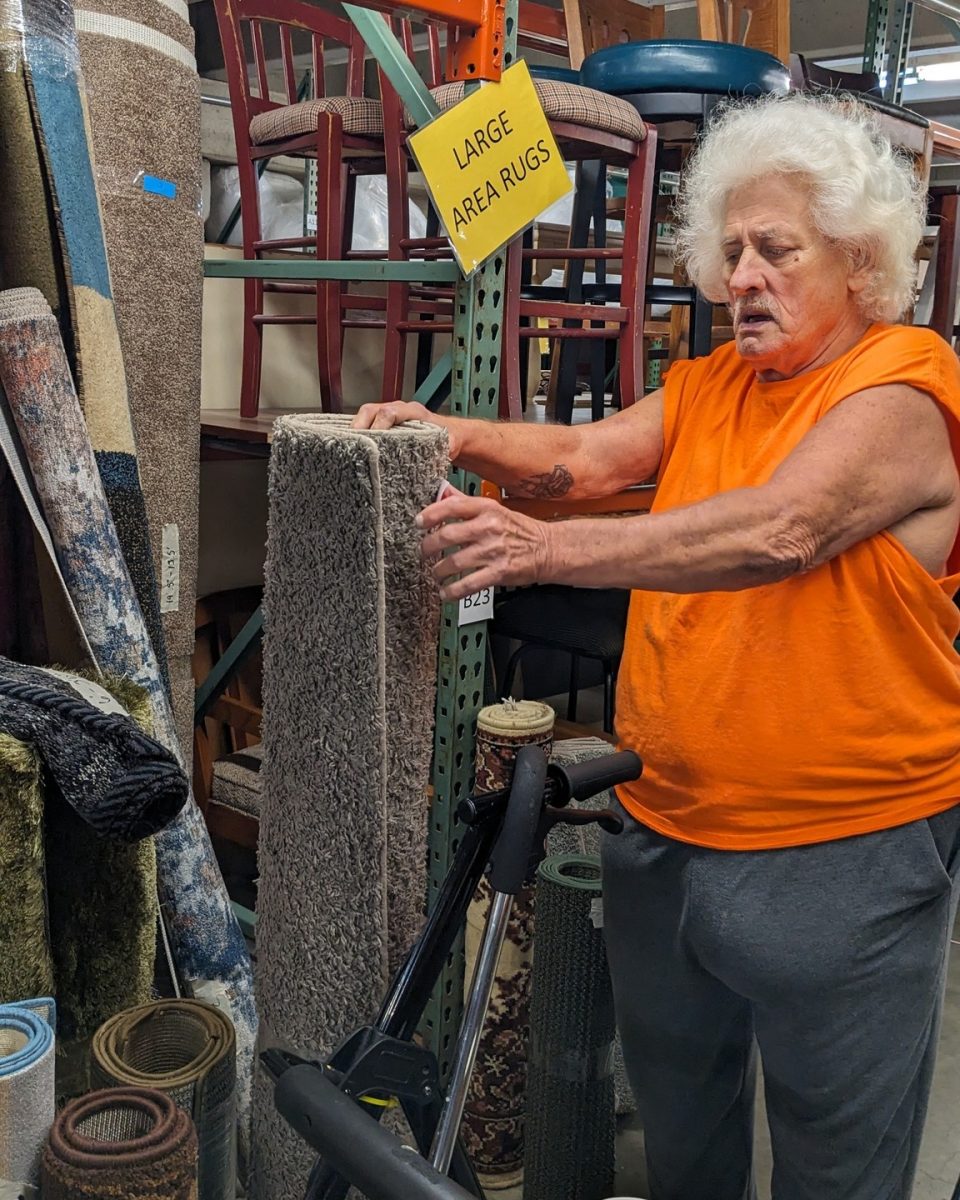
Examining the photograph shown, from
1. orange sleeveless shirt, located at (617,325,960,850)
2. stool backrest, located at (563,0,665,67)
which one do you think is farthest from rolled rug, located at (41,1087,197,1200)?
stool backrest, located at (563,0,665,67)

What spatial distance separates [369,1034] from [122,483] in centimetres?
87

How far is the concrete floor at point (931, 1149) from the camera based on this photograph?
2008mm

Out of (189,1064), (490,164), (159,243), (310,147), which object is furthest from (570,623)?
(189,1064)

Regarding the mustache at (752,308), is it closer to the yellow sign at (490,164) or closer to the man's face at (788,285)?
the man's face at (788,285)

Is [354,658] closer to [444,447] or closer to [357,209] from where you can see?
[444,447]

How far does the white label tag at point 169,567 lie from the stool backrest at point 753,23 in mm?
1911

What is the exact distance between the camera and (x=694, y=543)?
112 centimetres

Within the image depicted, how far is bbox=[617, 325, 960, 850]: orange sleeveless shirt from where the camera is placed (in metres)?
1.20

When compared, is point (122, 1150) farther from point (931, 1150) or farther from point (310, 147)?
point (310, 147)

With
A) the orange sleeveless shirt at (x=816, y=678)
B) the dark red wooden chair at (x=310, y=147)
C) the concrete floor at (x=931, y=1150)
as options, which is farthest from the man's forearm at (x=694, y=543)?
the dark red wooden chair at (x=310, y=147)

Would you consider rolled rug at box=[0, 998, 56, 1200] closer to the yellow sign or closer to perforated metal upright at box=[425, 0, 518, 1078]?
perforated metal upright at box=[425, 0, 518, 1078]

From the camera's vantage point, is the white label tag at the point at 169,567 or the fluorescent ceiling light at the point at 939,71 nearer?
the white label tag at the point at 169,567

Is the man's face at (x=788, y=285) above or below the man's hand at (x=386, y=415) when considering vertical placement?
above

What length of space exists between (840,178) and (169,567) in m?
1.23
